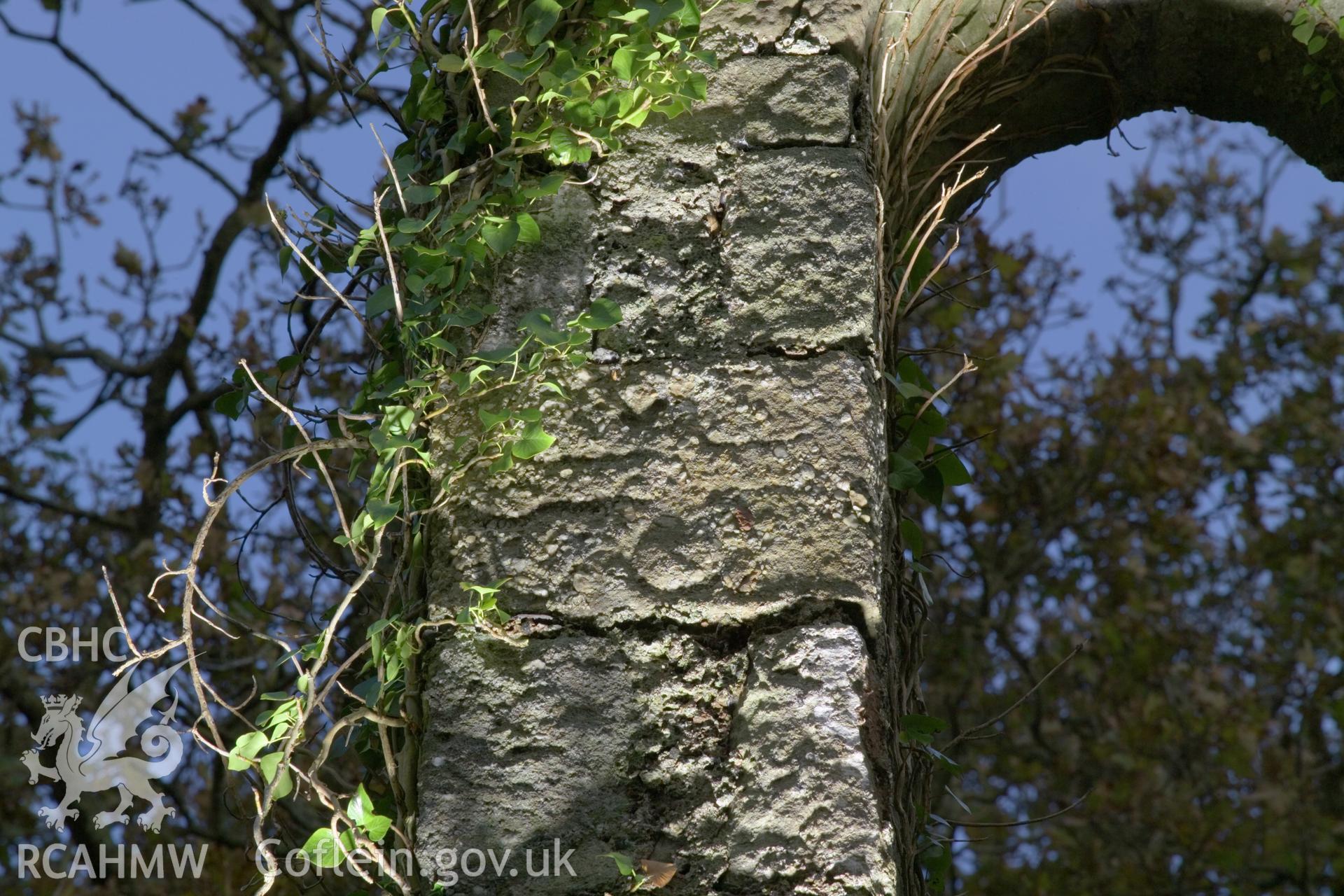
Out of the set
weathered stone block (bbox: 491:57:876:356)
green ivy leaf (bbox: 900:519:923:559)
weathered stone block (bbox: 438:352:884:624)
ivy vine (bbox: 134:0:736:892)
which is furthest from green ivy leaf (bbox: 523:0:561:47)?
green ivy leaf (bbox: 900:519:923:559)

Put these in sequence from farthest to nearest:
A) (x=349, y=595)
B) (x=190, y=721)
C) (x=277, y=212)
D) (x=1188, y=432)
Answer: (x=1188, y=432)
(x=190, y=721)
(x=277, y=212)
(x=349, y=595)

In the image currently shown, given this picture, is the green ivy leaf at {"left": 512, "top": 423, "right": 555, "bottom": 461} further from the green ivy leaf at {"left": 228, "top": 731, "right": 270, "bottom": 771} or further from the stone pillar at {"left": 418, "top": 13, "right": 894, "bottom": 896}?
the green ivy leaf at {"left": 228, "top": 731, "right": 270, "bottom": 771}

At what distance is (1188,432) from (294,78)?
3.92m

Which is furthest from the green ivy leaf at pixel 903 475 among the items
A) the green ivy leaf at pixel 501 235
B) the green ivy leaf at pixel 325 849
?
the green ivy leaf at pixel 325 849

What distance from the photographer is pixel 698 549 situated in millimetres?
1447

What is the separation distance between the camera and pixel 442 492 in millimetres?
1497

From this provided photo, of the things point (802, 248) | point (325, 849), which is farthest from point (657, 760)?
point (802, 248)

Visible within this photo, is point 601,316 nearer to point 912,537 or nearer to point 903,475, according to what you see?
point 903,475

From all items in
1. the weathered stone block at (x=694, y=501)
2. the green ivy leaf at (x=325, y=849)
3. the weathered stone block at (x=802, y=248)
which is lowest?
the green ivy leaf at (x=325, y=849)

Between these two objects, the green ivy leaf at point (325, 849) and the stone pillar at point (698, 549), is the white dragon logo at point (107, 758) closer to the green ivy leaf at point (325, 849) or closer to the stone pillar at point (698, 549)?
the green ivy leaf at point (325, 849)

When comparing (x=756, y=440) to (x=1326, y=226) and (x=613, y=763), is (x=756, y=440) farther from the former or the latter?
(x=1326, y=226)

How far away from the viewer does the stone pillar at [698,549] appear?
4.46 feet

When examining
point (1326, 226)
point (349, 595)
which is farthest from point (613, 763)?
point (1326, 226)

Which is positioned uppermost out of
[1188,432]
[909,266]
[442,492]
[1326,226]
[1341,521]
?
[1326,226]
